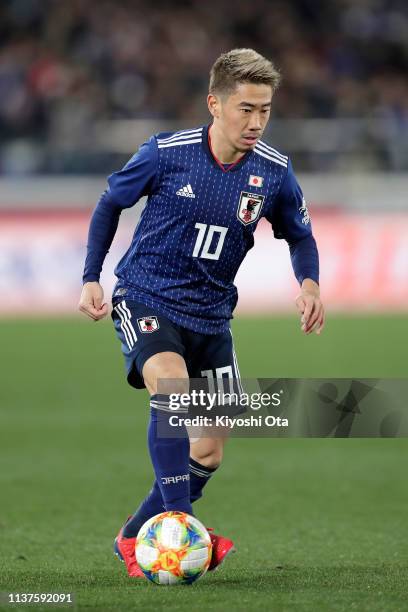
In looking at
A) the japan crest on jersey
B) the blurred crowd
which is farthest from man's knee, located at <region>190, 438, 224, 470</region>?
the blurred crowd

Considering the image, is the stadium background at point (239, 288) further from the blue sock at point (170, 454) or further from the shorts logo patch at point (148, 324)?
the shorts logo patch at point (148, 324)

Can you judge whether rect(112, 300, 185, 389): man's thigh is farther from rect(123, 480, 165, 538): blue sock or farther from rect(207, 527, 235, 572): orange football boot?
rect(207, 527, 235, 572): orange football boot

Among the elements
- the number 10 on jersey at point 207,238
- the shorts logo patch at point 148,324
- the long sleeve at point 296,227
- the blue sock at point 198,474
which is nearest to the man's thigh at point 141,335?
the shorts logo patch at point 148,324

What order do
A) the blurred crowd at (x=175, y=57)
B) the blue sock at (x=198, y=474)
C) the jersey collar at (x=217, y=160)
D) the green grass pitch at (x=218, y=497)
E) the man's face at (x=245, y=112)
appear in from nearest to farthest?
the green grass pitch at (x=218, y=497)
the man's face at (x=245, y=112)
the jersey collar at (x=217, y=160)
the blue sock at (x=198, y=474)
the blurred crowd at (x=175, y=57)

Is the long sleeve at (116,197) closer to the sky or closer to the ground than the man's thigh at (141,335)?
closer to the sky

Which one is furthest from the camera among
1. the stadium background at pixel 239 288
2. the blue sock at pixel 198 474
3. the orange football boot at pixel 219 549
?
the stadium background at pixel 239 288

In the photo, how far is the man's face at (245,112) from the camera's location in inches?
198

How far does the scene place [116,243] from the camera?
17266 millimetres

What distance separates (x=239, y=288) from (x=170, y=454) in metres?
13.2

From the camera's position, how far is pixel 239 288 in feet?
58.9

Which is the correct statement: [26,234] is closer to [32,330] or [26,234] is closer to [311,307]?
[32,330]

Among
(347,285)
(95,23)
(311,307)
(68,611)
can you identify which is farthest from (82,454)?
(95,23)

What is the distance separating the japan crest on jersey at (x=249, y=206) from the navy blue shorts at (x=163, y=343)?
0.52 meters

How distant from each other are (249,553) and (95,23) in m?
16.9
